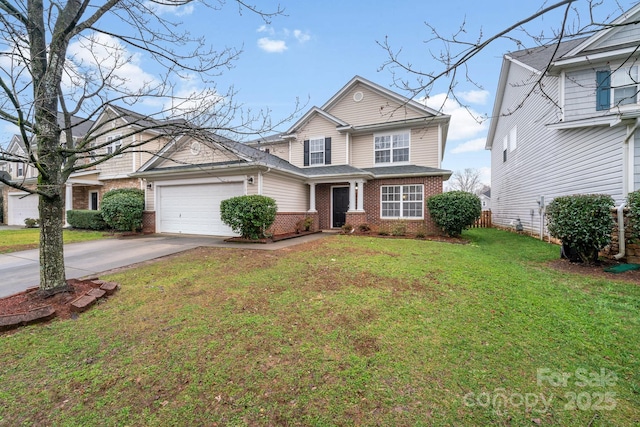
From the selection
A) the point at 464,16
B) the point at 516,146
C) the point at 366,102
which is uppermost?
the point at 366,102

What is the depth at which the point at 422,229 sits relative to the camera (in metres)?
12.2

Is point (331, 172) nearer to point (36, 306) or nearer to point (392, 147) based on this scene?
point (392, 147)

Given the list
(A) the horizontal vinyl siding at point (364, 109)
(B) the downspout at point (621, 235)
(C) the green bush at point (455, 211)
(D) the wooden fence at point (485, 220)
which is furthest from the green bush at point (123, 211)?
(D) the wooden fence at point (485, 220)

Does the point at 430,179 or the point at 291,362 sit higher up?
the point at 430,179

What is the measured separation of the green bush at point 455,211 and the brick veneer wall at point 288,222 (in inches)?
223

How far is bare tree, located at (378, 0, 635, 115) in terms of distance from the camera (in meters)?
2.56

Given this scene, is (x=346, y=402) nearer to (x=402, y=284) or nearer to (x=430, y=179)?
(x=402, y=284)

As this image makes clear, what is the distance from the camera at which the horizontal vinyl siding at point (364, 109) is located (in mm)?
14117

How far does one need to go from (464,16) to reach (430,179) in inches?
400

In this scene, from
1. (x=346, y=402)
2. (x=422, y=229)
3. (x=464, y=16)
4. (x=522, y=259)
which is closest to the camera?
(x=346, y=402)

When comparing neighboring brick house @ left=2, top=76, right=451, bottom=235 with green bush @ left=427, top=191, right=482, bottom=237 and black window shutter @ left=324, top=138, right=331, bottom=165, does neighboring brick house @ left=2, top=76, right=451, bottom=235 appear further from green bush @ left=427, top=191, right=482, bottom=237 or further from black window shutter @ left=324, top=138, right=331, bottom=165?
green bush @ left=427, top=191, right=482, bottom=237

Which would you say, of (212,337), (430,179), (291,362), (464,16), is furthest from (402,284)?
(430,179)

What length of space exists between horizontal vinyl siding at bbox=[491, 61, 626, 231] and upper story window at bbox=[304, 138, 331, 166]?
910cm

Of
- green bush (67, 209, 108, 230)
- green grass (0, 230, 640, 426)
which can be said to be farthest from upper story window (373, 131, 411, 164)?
green bush (67, 209, 108, 230)
